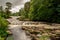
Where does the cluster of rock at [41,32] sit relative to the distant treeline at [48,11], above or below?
below

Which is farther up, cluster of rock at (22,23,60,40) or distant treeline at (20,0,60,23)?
distant treeline at (20,0,60,23)

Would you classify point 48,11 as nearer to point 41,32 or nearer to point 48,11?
point 48,11

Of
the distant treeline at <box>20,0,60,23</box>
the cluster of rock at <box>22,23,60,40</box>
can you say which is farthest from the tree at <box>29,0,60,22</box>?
the cluster of rock at <box>22,23,60,40</box>

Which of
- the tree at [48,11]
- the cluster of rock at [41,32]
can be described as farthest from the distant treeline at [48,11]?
the cluster of rock at [41,32]

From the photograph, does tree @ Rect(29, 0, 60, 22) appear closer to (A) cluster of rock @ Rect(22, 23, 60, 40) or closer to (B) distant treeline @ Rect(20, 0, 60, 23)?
(B) distant treeline @ Rect(20, 0, 60, 23)

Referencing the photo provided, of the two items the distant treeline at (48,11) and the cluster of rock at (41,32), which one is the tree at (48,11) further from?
the cluster of rock at (41,32)

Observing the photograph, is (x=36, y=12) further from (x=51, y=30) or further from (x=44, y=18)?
(x=51, y=30)

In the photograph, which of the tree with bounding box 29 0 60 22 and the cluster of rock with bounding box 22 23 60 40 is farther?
the tree with bounding box 29 0 60 22

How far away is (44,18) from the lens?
11781 millimetres

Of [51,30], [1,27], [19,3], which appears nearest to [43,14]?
[51,30]

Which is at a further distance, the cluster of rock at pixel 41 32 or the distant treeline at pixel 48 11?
the distant treeline at pixel 48 11

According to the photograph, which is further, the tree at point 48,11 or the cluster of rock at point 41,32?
the tree at point 48,11

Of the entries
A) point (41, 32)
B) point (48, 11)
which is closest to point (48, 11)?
point (48, 11)

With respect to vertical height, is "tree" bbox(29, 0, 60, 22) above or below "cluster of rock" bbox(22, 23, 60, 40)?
above
